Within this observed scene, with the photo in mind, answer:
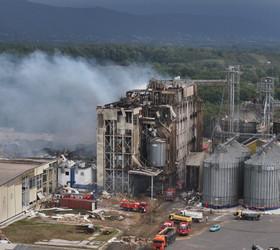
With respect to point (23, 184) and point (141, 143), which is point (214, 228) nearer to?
point (141, 143)

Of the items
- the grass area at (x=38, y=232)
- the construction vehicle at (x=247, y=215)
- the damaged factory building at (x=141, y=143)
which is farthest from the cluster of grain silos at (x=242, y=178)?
the grass area at (x=38, y=232)

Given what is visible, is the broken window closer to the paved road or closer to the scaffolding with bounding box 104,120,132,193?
the scaffolding with bounding box 104,120,132,193

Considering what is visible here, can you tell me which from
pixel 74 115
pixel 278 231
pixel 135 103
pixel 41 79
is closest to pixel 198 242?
pixel 278 231

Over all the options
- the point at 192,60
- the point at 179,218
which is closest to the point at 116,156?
the point at 179,218

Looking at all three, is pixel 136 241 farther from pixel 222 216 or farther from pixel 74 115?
pixel 74 115

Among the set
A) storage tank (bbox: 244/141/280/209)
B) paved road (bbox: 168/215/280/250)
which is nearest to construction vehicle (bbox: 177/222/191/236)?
paved road (bbox: 168/215/280/250)

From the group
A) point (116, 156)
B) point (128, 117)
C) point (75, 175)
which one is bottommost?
point (75, 175)

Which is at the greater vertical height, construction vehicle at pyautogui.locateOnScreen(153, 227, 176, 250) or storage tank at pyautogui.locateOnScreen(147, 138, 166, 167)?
storage tank at pyautogui.locateOnScreen(147, 138, 166, 167)
